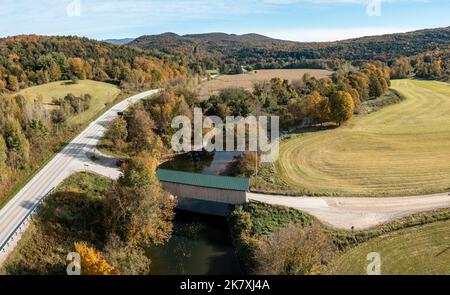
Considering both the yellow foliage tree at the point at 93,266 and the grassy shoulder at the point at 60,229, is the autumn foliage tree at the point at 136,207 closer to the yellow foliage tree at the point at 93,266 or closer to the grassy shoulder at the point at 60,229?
the grassy shoulder at the point at 60,229

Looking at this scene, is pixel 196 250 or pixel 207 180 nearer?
pixel 196 250

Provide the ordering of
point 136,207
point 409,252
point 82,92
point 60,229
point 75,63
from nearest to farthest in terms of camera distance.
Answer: point 409,252, point 136,207, point 60,229, point 82,92, point 75,63

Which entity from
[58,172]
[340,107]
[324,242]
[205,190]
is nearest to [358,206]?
[324,242]

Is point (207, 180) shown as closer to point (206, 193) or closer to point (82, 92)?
point (206, 193)

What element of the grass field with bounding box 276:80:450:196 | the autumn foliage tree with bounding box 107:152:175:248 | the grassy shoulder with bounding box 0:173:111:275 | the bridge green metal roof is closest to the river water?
the autumn foliage tree with bounding box 107:152:175:248

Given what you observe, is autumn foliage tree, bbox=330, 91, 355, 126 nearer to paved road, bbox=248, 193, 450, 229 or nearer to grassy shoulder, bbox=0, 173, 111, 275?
paved road, bbox=248, 193, 450, 229

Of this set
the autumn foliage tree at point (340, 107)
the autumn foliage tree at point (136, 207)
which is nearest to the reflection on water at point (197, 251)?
the autumn foliage tree at point (136, 207)

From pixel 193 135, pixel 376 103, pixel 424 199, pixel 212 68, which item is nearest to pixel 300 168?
pixel 424 199
